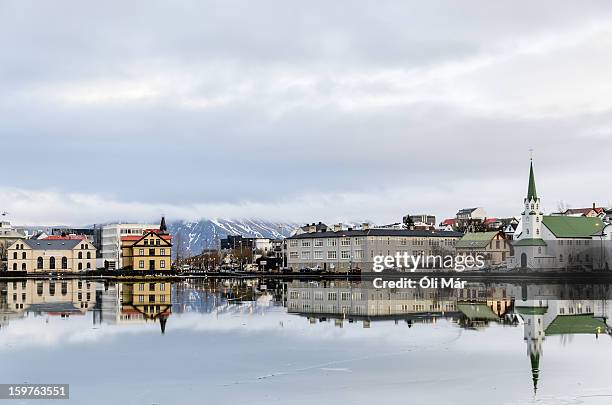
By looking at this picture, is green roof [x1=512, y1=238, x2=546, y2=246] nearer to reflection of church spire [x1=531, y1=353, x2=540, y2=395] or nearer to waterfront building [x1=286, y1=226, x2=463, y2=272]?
waterfront building [x1=286, y1=226, x2=463, y2=272]

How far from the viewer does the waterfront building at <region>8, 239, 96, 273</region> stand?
135875 millimetres

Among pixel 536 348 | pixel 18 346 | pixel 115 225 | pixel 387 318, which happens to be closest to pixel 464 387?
pixel 536 348

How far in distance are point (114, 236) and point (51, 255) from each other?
4116cm

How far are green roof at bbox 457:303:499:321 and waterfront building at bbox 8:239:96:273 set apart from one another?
95836 mm

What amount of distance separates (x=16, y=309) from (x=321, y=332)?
2203 cm

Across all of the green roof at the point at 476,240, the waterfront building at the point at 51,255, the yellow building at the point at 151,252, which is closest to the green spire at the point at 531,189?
the green roof at the point at 476,240

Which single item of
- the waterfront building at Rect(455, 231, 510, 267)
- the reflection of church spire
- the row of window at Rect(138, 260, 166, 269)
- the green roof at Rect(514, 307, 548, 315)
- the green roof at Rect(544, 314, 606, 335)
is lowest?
the reflection of church spire

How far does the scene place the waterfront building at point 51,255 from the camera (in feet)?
446

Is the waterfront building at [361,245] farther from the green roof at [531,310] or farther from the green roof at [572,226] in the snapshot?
the green roof at [531,310]

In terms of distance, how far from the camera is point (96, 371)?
25344 millimetres

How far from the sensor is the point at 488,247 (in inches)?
5463

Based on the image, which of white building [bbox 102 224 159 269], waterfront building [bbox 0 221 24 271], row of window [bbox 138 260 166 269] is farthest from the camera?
white building [bbox 102 224 159 269]

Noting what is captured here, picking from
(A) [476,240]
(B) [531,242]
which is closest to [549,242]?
(B) [531,242]

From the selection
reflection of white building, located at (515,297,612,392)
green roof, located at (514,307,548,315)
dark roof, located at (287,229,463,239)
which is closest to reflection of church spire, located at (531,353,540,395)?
reflection of white building, located at (515,297,612,392)
